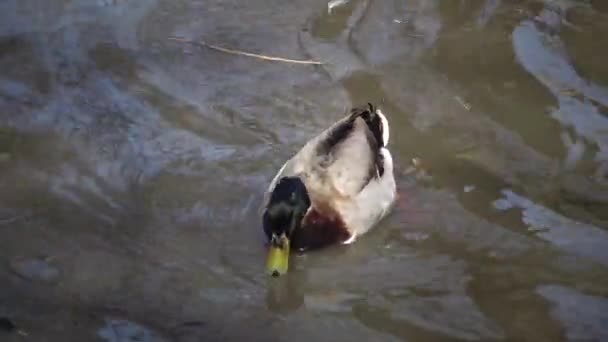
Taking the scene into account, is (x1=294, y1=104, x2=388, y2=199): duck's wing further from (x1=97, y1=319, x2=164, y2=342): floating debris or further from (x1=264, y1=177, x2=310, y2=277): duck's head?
(x1=97, y1=319, x2=164, y2=342): floating debris

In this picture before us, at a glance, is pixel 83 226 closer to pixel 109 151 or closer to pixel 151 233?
pixel 151 233

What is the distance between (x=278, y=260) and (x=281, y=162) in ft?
3.86

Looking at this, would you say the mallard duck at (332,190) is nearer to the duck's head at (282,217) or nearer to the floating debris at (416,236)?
the duck's head at (282,217)

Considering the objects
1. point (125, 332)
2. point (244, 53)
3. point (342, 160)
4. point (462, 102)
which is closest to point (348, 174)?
point (342, 160)

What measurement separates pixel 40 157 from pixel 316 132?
170cm

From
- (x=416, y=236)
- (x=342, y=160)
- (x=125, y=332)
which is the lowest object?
(x=416, y=236)

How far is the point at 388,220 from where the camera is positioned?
629 cm

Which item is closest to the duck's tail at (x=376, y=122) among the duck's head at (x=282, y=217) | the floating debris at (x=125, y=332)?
the duck's head at (x=282, y=217)

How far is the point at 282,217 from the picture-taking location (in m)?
5.73

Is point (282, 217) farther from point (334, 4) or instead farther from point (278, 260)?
point (334, 4)

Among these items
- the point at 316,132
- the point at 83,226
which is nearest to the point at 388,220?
the point at 316,132

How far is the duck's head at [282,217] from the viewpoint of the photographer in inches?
221

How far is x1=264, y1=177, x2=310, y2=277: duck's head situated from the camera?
5625 mm

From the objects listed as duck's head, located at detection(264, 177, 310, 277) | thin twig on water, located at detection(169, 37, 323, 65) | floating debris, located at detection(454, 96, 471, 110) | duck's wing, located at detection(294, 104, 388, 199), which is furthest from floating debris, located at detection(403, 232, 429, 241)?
thin twig on water, located at detection(169, 37, 323, 65)
